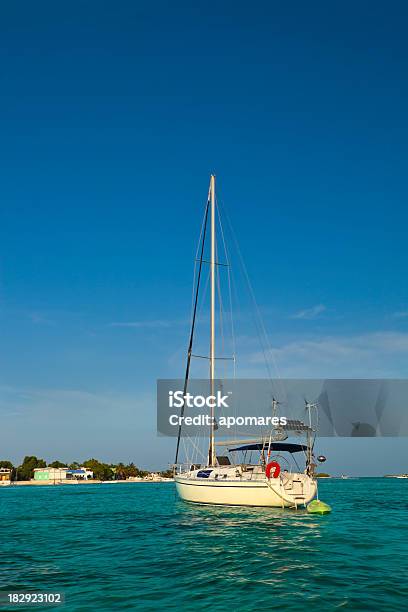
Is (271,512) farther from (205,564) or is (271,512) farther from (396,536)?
(205,564)

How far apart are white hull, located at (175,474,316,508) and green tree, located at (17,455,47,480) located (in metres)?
157

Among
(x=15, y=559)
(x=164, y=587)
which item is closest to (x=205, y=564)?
(x=164, y=587)

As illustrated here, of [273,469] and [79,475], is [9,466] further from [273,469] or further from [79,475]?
[273,469]

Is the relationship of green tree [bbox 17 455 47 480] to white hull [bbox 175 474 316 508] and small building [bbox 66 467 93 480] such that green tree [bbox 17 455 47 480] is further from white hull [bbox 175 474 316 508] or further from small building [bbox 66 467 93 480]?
white hull [bbox 175 474 316 508]

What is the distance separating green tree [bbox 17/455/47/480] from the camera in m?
173

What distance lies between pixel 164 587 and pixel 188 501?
83.1 feet

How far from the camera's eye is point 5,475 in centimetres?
16262

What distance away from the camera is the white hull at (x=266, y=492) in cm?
3147

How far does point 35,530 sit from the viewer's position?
27781 millimetres

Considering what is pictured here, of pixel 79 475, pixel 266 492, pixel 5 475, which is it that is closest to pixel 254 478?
pixel 266 492

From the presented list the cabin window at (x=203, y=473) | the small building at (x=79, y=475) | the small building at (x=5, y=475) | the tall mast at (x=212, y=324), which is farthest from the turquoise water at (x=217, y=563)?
the small building at (x=79, y=475)

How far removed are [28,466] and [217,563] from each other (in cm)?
17543

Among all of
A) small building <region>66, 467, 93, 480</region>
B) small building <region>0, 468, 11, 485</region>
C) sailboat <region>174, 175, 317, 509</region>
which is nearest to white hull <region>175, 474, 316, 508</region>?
sailboat <region>174, 175, 317, 509</region>

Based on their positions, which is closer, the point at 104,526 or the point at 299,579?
the point at 299,579
